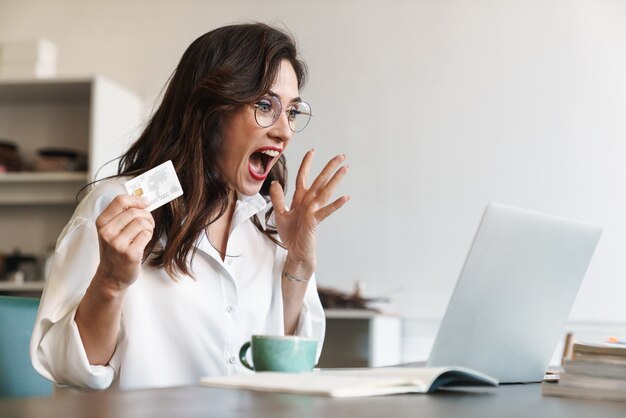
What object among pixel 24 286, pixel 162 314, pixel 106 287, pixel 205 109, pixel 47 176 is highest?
pixel 205 109

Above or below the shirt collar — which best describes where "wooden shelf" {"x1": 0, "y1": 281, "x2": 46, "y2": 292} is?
below

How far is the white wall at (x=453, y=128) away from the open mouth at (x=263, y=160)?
237 centimetres

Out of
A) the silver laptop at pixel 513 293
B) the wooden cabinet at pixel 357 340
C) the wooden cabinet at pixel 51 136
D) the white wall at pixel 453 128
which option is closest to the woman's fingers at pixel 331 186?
the silver laptop at pixel 513 293

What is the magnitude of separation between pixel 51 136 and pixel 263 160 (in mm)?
2960

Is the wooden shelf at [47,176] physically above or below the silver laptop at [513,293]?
below

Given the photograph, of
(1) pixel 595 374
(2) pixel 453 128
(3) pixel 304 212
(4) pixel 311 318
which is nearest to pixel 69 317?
(3) pixel 304 212

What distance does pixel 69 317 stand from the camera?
4.95ft

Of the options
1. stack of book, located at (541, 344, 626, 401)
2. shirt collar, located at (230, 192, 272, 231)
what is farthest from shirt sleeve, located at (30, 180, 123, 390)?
stack of book, located at (541, 344, 626, 401)

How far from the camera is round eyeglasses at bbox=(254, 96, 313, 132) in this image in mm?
1925

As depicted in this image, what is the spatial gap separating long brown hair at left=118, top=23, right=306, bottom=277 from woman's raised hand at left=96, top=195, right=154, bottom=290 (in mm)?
398

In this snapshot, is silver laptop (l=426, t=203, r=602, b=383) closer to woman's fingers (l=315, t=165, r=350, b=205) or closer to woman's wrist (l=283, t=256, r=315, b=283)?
woman's fingers (l=315, t=165, r=350, b=205)

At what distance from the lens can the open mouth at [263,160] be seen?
1.96 m

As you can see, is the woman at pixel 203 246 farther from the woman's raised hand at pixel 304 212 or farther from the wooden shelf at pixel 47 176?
the wooden shelf at pixel 47 176

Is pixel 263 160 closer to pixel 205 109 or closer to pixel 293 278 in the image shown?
pixel 205 109
